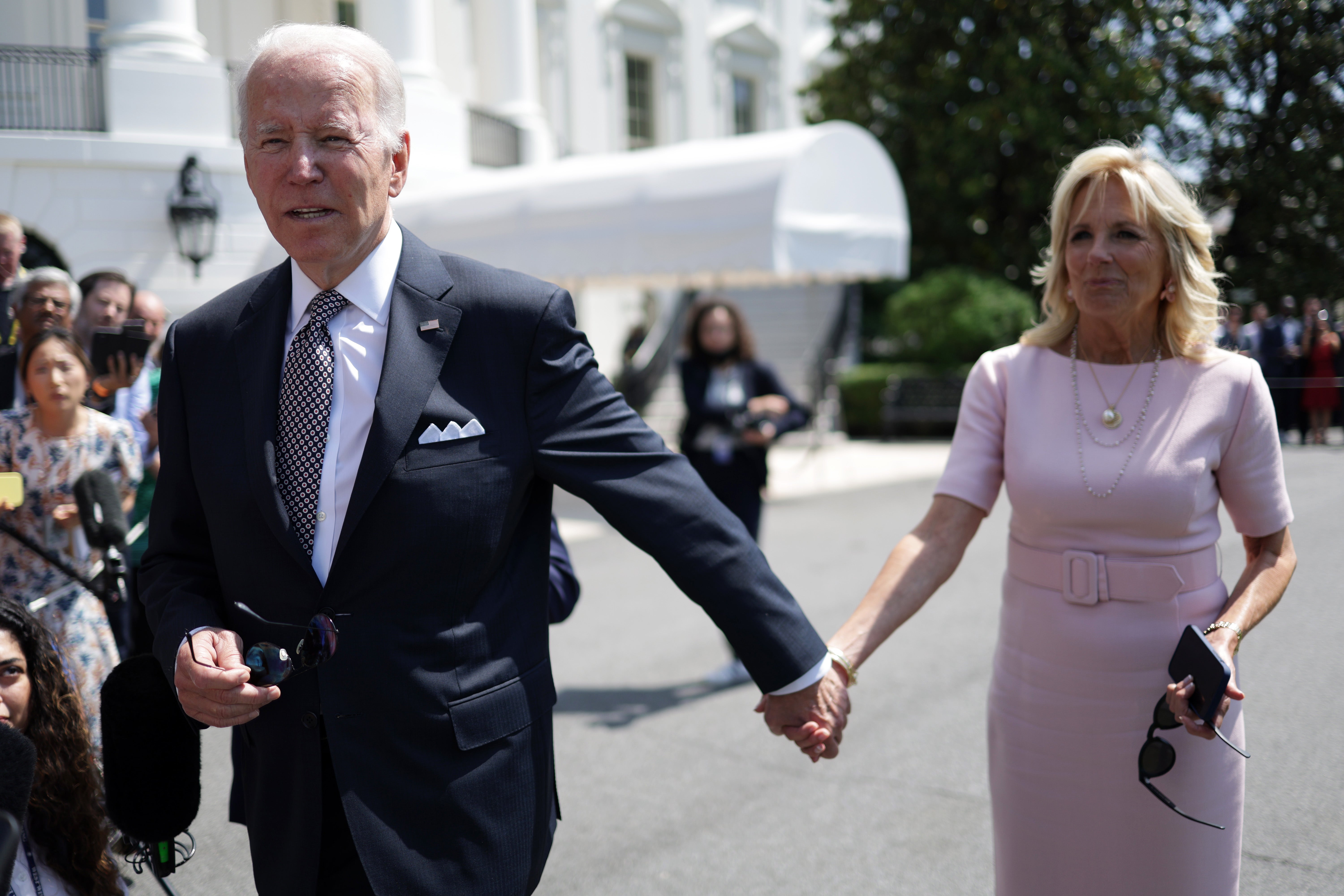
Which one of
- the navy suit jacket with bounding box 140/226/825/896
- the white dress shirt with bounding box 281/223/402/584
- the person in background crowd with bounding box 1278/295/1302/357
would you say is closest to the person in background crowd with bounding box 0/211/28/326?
the navy suit jacket with bounding box 140/226/825/896

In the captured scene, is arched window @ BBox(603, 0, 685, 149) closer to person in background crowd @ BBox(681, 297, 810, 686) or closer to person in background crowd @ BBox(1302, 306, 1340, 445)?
person in background crowd @ BBox(681, 297, 810, 686)

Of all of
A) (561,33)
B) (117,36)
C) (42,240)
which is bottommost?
(42,240)

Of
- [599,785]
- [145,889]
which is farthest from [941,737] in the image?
[145,889]

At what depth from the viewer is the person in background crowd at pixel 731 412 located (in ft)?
20.4

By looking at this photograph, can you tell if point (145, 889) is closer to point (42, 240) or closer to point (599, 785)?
point (599, 785)

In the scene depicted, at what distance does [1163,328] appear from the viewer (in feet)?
8.41

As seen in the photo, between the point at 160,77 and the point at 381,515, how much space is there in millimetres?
14262

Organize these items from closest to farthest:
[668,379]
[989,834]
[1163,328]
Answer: [1163,328], [989,834], [668,379]

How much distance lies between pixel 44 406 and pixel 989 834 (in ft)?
12.4

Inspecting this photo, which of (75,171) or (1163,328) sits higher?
(75,171)

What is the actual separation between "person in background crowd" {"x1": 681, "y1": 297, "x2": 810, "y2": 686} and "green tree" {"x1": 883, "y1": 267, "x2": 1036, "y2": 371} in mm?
12659

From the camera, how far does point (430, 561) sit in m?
1.85

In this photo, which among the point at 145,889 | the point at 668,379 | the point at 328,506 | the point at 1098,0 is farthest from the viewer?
the point at 668,379

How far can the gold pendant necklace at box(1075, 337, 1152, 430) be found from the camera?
246 centimetres
